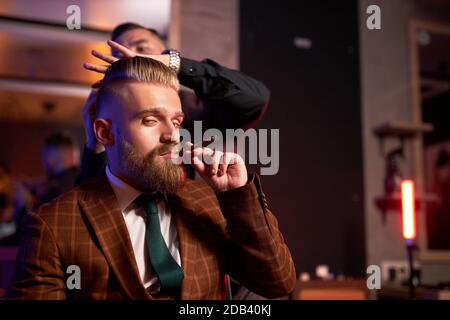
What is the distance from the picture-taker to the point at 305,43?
8.65ft

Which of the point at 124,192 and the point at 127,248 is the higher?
the point at 124,192

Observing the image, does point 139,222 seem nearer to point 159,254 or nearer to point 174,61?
point 159,254

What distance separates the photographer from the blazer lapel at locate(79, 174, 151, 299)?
0.89 metres

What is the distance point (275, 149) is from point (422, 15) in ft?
5.51

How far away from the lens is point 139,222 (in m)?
1.00

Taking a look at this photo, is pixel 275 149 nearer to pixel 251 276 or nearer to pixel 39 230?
pixel 251 276

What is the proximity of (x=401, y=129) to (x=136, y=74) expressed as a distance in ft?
6.67

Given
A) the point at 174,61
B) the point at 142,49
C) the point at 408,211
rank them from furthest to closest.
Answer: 1. the point at 408,211
2. the point at 142,49
3. the point at 174,61

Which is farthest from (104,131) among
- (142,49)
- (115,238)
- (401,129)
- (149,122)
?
(401,129)

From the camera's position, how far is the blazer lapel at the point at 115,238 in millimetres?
891

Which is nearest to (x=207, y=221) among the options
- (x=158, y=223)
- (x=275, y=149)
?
(x=158, y=223)

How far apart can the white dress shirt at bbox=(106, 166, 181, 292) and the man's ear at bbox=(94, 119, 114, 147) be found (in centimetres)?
7

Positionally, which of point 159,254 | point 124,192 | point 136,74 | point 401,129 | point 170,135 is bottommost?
point 159,254

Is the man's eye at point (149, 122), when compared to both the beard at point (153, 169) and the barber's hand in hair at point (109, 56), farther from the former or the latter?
the barber's hand in hair at point (109, 56)
